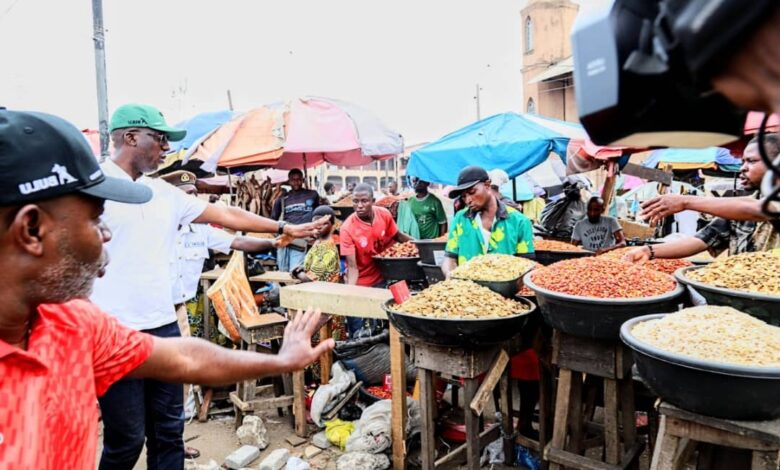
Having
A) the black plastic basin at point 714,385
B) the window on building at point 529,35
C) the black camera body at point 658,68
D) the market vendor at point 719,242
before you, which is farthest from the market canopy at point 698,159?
the window on building at point 529,35

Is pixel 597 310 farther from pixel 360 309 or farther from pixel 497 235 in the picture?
pixel 360 309

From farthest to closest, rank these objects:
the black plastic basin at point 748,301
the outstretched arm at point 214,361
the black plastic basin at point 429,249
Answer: the black plastic basin at point 429,249 → the black plastic basin at point 748,301 → the outstretched arm at point 214,361

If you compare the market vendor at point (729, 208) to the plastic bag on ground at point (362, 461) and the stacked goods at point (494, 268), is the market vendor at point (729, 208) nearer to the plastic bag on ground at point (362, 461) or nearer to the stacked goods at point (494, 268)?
the stacked goods at point (494, 268)

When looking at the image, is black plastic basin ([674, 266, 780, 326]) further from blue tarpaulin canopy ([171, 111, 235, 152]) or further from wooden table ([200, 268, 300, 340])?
blue tarpaulin canopy ([171, 111, 235, 152])

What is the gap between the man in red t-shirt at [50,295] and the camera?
3.79ft

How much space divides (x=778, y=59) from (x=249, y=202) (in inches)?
343

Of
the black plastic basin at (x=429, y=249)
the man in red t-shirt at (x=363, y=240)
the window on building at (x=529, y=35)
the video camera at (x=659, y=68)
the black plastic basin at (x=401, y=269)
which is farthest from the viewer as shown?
the window on building at (x=529, y=35)

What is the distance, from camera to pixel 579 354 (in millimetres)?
2875

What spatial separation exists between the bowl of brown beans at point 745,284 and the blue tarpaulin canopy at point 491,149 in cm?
378

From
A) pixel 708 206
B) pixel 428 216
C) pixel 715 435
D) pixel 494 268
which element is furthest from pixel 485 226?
pixel 428 216

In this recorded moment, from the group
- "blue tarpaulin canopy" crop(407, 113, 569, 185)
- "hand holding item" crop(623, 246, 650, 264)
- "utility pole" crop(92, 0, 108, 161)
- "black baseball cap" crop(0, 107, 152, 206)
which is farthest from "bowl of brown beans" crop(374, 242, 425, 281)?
"utility pole" crop(92, 0, 108, 161)

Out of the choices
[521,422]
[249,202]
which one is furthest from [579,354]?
[249,202]

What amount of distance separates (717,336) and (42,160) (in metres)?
2.29

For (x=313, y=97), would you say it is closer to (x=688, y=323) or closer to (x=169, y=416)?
(x=169, y=416)
